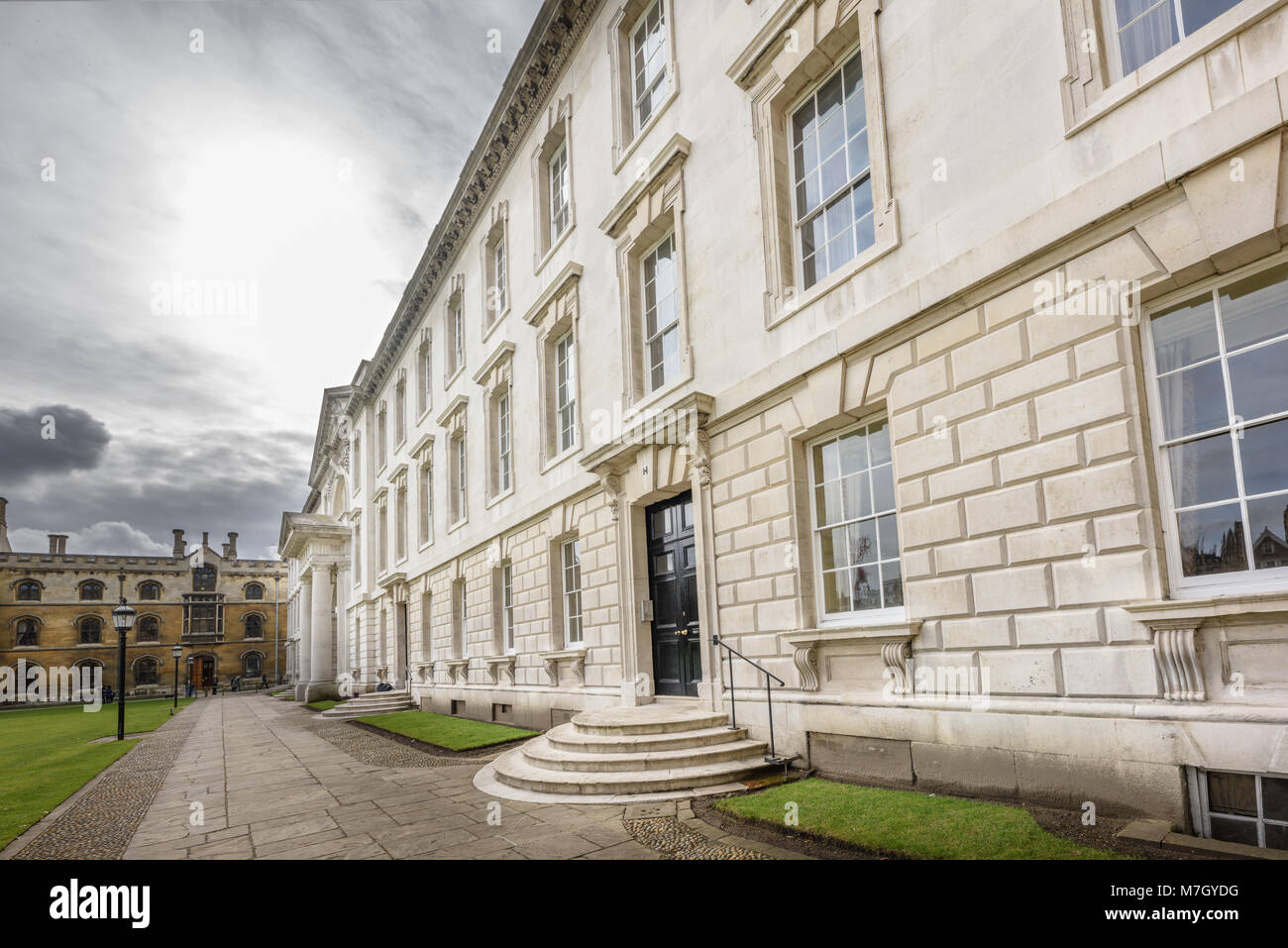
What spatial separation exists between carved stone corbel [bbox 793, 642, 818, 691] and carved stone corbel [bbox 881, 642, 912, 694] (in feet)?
3.59

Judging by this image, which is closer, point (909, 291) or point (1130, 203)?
point (1130, 203)

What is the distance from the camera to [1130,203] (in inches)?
224

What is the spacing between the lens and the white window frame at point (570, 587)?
49.0ft

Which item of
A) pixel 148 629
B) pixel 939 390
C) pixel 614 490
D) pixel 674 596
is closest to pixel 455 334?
pixel 614 490

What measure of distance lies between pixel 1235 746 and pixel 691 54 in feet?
35.4

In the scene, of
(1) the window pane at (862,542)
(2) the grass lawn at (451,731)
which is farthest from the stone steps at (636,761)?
(2) the grass lawn at (451,731)

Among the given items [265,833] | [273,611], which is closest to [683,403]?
[265,833]

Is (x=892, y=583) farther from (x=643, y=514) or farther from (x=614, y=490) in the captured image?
(x=614, y=490)

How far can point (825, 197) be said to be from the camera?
9.24 meters

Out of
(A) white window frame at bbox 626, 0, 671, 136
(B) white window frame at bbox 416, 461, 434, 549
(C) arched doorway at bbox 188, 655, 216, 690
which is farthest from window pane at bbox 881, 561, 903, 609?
(C) arched doorway at bbox 188, 655, 216, 690

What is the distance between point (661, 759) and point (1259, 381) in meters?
6.30

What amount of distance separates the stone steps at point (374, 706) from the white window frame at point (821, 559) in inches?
718

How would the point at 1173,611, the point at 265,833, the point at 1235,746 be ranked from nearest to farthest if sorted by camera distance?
the point at 1235,746
the point at 1173,611
the point at 265,833
